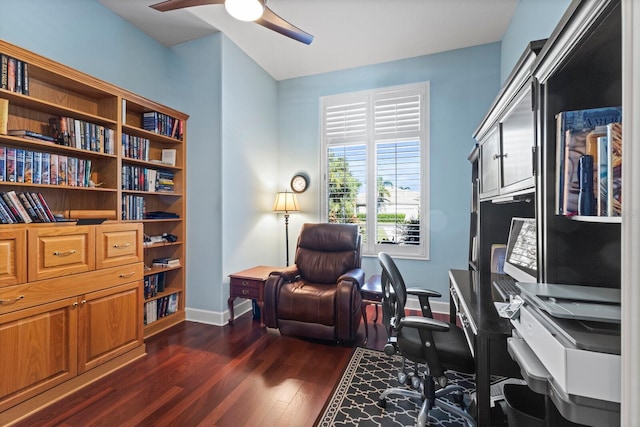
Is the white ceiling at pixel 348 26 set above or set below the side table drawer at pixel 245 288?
above

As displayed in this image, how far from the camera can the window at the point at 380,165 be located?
3604 mm

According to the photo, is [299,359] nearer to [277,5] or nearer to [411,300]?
[411,300]

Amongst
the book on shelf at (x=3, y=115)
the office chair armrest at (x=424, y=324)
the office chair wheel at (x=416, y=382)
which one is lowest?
the office chair wheel at (x=416, y=382)

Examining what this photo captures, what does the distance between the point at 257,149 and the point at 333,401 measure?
2.92 meters

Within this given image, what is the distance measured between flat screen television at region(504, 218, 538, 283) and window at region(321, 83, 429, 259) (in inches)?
73.2

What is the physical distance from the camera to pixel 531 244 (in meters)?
1.47

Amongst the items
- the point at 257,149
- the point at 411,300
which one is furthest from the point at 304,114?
the point at 411,300

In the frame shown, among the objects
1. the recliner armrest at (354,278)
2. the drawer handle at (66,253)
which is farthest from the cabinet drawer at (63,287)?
the recliner armrest at (354,278)

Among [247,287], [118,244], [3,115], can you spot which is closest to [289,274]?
[247,287]

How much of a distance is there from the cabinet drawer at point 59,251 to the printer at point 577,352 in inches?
98.4

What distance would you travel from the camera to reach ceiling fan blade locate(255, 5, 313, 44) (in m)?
2.10

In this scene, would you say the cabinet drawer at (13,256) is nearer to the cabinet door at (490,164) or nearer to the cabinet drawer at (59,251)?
the cabinet drawer at (59,251)

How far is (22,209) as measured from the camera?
1.91 meters

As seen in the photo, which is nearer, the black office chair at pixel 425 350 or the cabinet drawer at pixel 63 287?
the black office chair at pixel 425 350
